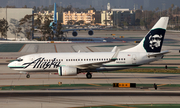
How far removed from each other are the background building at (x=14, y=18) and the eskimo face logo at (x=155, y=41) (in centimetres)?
8137

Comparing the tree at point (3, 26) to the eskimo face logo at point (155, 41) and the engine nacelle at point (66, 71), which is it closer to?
the engine nacelle at point (66, 71)

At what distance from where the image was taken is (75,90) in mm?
30812

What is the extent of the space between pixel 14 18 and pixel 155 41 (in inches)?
3366

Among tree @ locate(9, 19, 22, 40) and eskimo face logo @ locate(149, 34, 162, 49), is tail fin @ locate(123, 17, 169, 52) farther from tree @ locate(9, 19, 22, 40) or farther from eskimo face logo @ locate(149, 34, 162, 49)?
tree @ locate(9, 19, 22, 40)

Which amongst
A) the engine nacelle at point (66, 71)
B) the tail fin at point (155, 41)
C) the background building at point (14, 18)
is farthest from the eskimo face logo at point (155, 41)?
the background building at point (14, 18)

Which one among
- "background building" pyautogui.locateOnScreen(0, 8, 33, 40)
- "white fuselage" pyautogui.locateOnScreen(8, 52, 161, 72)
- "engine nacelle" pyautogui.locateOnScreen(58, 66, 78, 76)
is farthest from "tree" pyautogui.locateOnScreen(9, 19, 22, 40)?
"engine nacelle" pyautogui.locateOnScreen(58, 66, 78, 76)

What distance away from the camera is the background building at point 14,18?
112375mm

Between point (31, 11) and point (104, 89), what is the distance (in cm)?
8701

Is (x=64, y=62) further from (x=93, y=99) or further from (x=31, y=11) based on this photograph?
(x=31, y=11)

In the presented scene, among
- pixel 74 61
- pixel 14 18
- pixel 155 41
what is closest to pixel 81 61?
pixel 74 61

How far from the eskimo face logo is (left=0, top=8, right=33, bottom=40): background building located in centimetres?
8137

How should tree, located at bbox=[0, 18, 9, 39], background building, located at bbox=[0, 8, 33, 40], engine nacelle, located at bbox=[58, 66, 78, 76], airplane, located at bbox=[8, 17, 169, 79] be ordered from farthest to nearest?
1. background building, located at bbox=[0, 8, 33, 40]
2. tree, located at bbox=[0, 18, 9, 39]
3. airplane, located at bbox=[8, 17, 169, 79]
4. engine nacelle, located at bbox=[58, 66, 78, 76]

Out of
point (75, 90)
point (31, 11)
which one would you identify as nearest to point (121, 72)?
point (75, 90)

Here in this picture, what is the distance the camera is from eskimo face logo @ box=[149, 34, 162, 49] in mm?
38281
